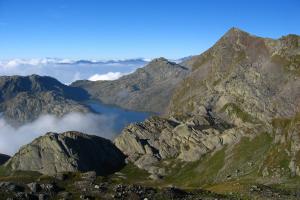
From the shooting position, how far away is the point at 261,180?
19325 centimetres

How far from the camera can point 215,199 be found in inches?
4227

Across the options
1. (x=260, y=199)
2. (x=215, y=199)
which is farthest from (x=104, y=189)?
(x=260, y=199)

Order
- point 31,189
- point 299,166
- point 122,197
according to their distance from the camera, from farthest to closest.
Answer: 1. point 299,166
2. point 31,189
3. point 122,197

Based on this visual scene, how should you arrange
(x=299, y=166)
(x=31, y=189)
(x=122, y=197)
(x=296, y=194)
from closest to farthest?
(x=122, y=197), (x=31, y=189), (x=296, y=194), (x=299, y=166)

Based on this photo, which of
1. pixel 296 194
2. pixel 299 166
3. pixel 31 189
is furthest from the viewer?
pixel 299 166

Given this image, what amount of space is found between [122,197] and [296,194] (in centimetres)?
4923

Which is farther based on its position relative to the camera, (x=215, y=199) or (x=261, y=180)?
(x=261, y=180)

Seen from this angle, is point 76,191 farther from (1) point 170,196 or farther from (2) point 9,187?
(1) point 170,196

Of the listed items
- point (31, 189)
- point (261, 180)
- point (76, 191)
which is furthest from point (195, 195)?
point (261, 180)

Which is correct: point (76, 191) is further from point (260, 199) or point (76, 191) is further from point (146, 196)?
point (260, 199)

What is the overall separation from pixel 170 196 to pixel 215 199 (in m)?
10.7

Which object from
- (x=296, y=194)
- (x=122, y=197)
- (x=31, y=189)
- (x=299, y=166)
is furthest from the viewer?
(x=299, y=166)

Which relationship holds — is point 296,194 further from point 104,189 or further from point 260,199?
point 104,189

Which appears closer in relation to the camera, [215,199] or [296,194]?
[215,199]
